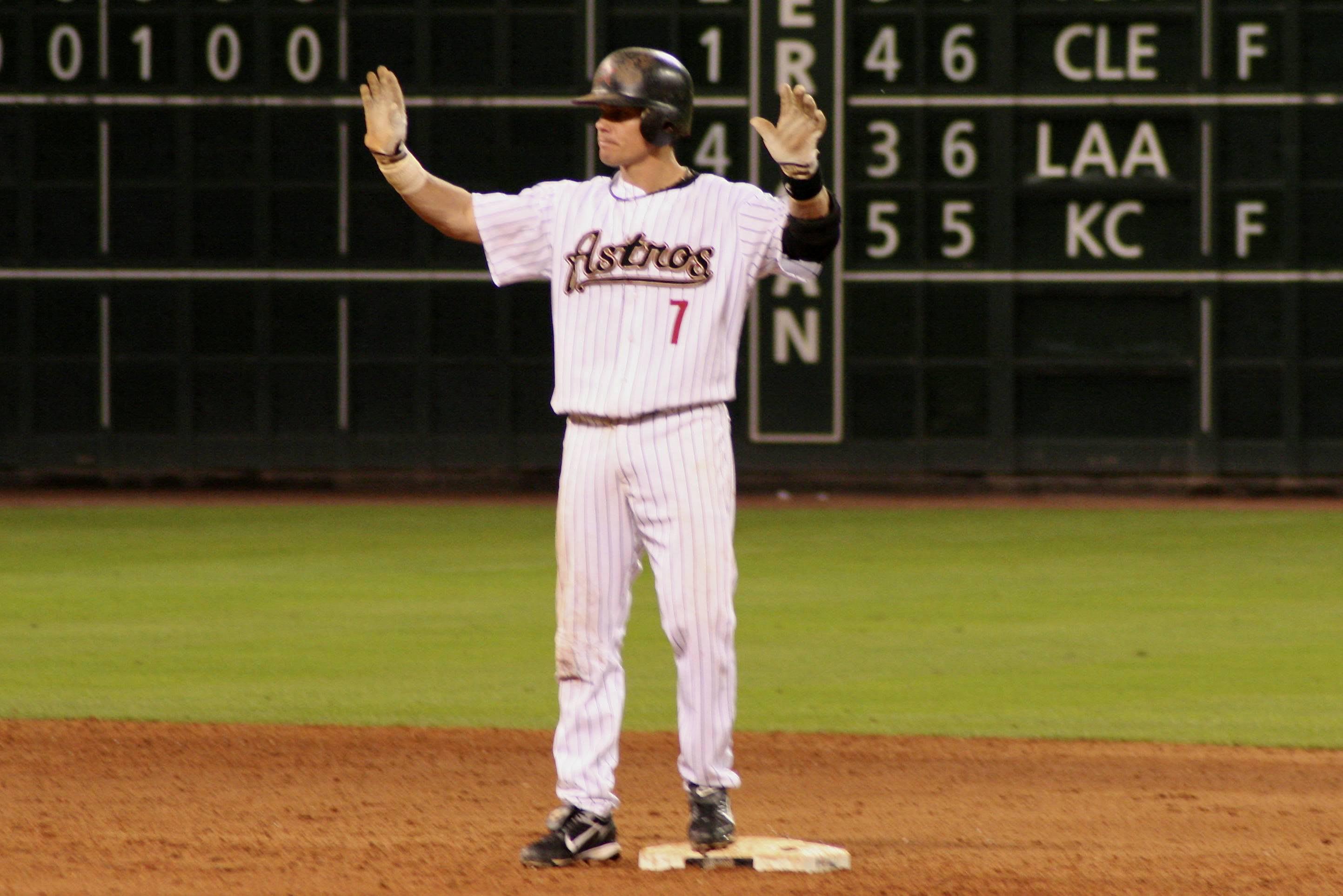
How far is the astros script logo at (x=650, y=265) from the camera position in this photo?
4.99 metres

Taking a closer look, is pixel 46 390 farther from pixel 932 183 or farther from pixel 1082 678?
pixel 1082 678

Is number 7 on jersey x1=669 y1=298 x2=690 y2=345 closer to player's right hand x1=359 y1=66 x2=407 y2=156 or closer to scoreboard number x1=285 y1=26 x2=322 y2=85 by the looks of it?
player's right hand x1=359 y1=66 x2=407 y2=156

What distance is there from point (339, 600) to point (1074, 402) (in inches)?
277

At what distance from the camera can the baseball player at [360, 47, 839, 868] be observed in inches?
194

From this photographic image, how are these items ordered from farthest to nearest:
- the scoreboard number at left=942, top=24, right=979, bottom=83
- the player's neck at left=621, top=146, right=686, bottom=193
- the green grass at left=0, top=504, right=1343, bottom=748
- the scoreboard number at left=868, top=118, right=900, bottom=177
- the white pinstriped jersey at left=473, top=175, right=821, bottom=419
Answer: the scoreboard number at left=868, top=118, right=900, bottom=177, the scoreboard number at left=942, top=24, right=979, bottom=83, the green grass at left=0, top=504, right=1343, bottom=748, the player's neck at left=621, top=146, right=686, bottom=193, the white pinstriped jersey at left=473, top=175, right=821, bottom=419

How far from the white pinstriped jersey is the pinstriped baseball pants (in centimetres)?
8

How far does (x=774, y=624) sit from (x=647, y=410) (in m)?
5.07

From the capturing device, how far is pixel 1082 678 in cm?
837

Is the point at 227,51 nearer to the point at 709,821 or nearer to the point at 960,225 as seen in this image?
the point at 960,225

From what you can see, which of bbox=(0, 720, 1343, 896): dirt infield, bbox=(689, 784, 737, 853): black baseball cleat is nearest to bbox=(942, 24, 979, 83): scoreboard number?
bbox=(0, 720, 1343, 896): dirt infield

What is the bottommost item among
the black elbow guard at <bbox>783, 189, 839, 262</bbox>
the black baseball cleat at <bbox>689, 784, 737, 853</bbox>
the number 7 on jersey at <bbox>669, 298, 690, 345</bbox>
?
the black baseball cleat at <bbox>689, 784, 737, 853</bbox>

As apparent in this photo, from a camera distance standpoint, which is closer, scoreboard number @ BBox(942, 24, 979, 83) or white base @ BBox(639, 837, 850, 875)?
white base @ BBox(639, 837, 850, 875)

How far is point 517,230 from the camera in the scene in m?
5.16

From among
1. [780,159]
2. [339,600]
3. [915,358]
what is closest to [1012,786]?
[780,159]
